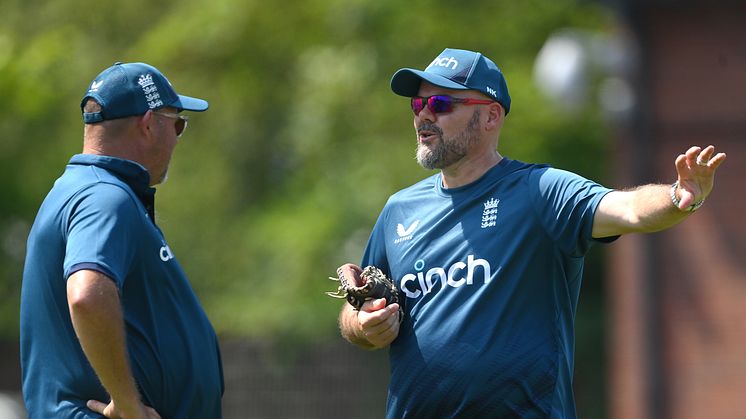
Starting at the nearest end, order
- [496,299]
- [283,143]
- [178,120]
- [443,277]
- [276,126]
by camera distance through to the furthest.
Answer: [496,299], [443,277], [178,120], [283,143], [276,126]

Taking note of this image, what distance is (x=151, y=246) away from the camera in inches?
193

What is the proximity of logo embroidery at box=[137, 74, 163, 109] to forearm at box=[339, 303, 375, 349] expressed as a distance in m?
1.24

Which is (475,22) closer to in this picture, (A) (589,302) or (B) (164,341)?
(A) (589,302)

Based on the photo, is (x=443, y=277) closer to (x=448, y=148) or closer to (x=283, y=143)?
(x=448, y=148)

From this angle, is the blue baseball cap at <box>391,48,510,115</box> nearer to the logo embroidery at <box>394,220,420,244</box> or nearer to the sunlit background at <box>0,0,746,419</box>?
the logo embroidery at <box>394,220,420,244</box>

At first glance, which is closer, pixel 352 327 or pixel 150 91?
pixel 150 91

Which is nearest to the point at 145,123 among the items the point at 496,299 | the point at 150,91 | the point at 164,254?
the point at 150,91

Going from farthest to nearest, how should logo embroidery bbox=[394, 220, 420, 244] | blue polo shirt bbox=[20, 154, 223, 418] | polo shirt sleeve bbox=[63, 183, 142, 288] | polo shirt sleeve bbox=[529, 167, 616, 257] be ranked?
1. logo embroidery bbox=[394, 220, 420, 244]
2. polo shirt sleeve bbox=[529, 167, 616, 257]
3. blue polo shirt bbox=[20, 154, 223, 418]
4. polo shirt sleeve bbox=[63, 183, 142, 288]

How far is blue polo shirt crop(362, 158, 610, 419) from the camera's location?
503 cm

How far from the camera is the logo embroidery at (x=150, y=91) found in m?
5.16

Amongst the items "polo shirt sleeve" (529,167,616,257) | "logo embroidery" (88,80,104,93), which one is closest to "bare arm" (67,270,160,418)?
"logo embroidery" (88,80,104,93)

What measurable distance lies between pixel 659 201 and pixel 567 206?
50 centimetres

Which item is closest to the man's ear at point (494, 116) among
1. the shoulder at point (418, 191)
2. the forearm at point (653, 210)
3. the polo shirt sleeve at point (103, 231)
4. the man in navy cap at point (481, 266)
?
the man in navy cap at point (481, 266)

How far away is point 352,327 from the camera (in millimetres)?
5398
